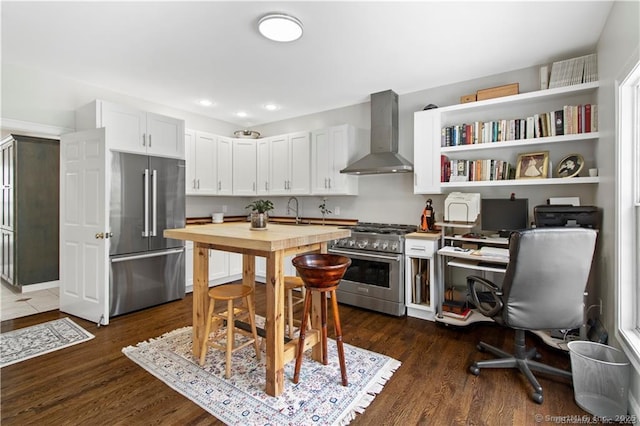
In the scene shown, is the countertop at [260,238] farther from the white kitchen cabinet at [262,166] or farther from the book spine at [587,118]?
the white kitchen cabinet at [262,166]

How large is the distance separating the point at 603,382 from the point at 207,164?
4781mm

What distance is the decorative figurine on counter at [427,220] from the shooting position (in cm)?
356

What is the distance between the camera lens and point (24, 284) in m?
4.36

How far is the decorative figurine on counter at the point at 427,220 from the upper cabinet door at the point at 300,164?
172 cm

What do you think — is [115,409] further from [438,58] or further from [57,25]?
[438,58]

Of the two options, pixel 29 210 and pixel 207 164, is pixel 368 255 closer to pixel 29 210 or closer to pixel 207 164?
pixel 207 164

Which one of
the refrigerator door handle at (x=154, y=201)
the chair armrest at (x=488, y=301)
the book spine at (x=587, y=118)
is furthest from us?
the refrigerator door handle at (x=154, y=201)

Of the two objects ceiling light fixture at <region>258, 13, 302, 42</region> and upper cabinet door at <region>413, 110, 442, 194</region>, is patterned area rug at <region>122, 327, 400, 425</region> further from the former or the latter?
ceiling light fixture at <region>258, 13, 302, 42</region>

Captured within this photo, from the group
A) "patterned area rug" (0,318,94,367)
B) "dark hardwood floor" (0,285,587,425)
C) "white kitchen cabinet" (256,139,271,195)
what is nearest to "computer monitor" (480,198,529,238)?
"dark hardwood floor" (0,285,587,425)

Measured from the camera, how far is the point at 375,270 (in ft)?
11.9

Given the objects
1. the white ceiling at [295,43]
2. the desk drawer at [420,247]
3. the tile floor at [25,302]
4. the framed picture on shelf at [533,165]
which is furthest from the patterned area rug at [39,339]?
the framed picture on shelf at [533,165]

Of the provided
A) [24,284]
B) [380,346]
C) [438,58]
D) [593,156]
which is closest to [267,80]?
[438,58]

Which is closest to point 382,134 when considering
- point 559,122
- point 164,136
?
point 559,122

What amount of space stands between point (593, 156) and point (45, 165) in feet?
22.8
